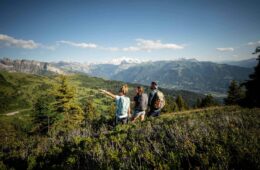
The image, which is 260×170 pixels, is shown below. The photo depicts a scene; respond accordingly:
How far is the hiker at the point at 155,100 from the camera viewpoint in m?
10.2

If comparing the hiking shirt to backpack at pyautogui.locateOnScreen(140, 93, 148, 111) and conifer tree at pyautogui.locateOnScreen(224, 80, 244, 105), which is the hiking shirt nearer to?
backpack at pyautogui.locateOnScreen(140, 93, 148, 111)

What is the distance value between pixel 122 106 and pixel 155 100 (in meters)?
2.33

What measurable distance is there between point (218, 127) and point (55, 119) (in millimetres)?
34527

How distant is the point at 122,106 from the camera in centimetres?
892

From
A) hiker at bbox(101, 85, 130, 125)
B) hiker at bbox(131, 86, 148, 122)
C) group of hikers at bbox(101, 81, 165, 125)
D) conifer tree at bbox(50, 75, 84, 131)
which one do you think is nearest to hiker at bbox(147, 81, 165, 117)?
group of hikers at bbox(101, 81, 165, 125)

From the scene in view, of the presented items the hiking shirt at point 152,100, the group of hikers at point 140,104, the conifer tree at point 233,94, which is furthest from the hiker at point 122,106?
the conifer tree at point 233,94

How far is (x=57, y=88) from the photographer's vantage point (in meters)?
31.6

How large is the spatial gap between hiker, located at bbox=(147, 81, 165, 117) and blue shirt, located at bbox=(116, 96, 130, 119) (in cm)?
191

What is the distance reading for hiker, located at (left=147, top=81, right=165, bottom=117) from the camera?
10.2 m

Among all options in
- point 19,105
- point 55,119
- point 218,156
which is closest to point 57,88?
point 55,119

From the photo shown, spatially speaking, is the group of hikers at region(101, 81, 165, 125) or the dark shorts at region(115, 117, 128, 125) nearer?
the group of hikers at region(101, 81, 165, 125)

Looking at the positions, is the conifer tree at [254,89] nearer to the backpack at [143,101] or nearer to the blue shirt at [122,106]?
the backpack at [143,101]

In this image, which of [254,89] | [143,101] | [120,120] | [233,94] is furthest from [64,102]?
[233,94]

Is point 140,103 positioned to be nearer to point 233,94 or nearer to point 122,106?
point 122,106
